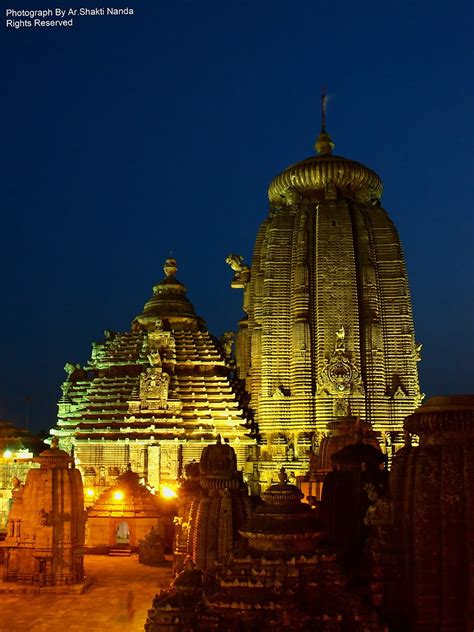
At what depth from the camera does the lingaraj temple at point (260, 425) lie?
626 inches

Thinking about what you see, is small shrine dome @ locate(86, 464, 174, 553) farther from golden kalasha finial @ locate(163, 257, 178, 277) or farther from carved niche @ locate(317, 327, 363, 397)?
golden kalasha finial @ locate(163, 257, 178, 277)

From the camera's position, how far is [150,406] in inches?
1900

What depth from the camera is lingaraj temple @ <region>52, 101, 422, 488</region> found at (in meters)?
46.9

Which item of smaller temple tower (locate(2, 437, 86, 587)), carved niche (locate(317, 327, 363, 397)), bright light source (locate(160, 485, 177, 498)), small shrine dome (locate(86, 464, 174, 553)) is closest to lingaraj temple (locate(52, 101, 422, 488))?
carved niche (locate(317, 327, 363, 397))

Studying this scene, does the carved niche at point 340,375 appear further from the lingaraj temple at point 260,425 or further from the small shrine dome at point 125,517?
the small shrine dome at point 125,517

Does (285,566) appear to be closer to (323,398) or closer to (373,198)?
(323,398)

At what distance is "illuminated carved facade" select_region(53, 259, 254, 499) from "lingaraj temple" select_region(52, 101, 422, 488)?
0.28 ft

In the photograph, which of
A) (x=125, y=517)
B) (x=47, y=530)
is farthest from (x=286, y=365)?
(x=47, y=530)

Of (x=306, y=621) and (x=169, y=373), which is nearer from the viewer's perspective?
(x=306, y=621)

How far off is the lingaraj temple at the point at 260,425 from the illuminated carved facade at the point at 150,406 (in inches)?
3.9

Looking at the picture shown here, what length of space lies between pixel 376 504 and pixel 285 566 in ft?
6.93

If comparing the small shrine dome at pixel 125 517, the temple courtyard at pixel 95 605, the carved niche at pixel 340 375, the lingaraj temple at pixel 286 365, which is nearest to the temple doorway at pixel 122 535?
the small shrine dome at pixel 125 517

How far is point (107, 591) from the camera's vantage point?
27.6 meters

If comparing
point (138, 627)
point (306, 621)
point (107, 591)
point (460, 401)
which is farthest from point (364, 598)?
point (107, 591)
